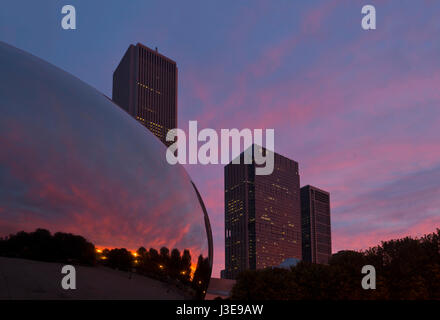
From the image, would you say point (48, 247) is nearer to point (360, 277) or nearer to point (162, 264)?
point (162, 264)

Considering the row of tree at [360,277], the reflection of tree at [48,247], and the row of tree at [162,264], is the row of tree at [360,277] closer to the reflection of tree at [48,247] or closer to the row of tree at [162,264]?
the row of tree at [162,264]

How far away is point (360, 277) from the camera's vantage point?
98.0 feet

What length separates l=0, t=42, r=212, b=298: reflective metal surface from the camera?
562 centimetres

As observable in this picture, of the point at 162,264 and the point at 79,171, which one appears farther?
the point at 162,264

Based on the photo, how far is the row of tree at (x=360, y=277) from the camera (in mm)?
27828

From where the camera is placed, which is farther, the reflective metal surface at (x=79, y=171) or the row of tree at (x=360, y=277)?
the row of tree at (x=360, y=277)

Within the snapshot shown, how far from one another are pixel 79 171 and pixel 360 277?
2758cm

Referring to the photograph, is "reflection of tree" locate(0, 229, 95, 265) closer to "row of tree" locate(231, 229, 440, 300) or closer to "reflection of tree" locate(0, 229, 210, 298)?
"reflection of tree" locate(0, 229, 210, 298)

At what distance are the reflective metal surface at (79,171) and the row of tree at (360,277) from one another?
2431 cm

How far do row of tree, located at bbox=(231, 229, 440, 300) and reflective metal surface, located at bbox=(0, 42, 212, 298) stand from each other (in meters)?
24.3

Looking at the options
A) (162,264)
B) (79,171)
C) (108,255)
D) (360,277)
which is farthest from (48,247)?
(360,277)

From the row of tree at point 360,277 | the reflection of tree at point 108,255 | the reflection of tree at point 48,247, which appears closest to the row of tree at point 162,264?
the reflection of tree at point 108,255
